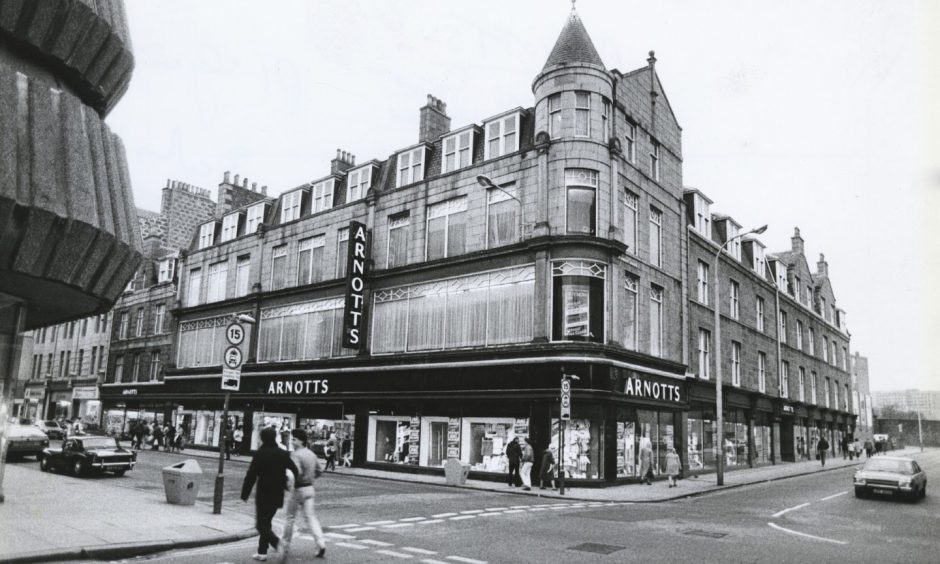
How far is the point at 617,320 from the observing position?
2647cm

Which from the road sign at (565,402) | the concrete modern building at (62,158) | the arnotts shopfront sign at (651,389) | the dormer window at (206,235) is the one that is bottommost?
the road sign at (565,402)

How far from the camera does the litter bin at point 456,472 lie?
2398 cm

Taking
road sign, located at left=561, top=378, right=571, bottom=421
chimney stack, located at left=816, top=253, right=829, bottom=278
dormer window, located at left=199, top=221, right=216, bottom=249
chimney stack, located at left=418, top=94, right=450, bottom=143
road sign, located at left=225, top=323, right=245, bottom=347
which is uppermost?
chimney stack, located at left=418, top=94, right=450, bottom=143

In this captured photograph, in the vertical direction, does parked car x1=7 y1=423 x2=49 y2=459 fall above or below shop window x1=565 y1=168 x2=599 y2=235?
below

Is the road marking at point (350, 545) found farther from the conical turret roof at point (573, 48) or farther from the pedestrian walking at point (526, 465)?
the conical turret roof at point (573, 48)

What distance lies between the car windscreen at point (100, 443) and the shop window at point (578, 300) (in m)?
16.4

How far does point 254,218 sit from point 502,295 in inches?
883

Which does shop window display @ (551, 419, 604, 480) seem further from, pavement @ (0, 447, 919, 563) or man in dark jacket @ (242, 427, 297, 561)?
man in dark jacket @ (242, 427, 297, 561)

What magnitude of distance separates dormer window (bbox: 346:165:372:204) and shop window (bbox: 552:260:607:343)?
45.9ft

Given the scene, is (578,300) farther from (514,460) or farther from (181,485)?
(181,485)

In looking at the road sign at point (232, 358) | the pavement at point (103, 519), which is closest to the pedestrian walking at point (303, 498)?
the pavement at point (103, 519)

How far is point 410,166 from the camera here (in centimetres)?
3372

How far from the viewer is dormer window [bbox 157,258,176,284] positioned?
167 ft

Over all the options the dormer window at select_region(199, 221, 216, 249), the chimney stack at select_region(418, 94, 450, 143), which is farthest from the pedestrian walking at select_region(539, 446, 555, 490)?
the dormer window at select_region(199, 221, 216, 249)
